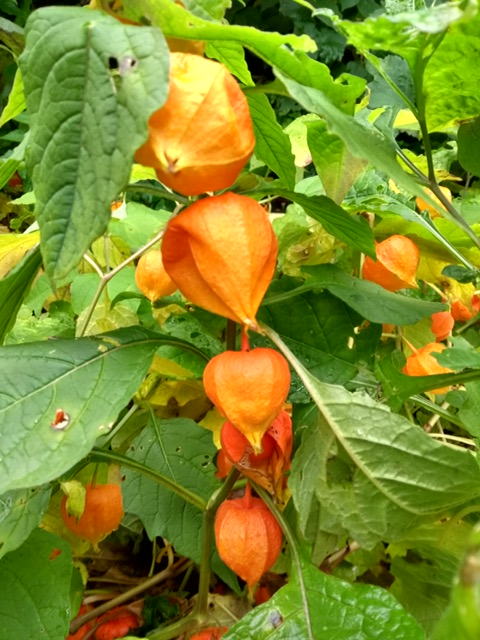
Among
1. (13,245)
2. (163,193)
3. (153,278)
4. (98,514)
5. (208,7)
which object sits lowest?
(98,514)

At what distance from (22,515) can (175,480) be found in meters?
0.17

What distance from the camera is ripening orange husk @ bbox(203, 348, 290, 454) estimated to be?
15.0 inches

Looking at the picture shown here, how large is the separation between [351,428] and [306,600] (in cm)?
15

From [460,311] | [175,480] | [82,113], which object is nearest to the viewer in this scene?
[82,113]

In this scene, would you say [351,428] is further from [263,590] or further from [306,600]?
[263,590]

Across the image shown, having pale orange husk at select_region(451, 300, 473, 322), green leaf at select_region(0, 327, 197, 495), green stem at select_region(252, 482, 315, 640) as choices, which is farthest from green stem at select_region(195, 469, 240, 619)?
pale orange husk at select_region(451, 300, 473, 322)

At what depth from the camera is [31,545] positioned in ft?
1.93

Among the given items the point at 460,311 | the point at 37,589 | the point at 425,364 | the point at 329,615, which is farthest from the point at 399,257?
the point at 37,589

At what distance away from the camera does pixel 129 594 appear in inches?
28.0

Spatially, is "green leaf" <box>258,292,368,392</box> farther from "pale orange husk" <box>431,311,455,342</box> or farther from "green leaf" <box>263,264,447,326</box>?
"pale orange husk" <box>431,311,455,342</box>

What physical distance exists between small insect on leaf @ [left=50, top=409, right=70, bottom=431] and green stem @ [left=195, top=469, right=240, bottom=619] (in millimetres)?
146

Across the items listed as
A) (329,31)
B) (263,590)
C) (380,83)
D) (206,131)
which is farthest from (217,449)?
(329,31)

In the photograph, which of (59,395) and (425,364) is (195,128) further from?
(425,364)

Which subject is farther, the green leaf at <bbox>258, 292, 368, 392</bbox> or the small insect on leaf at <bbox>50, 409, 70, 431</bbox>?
the green leaf at <bbox>258, 292, 368, 392</bbox>
